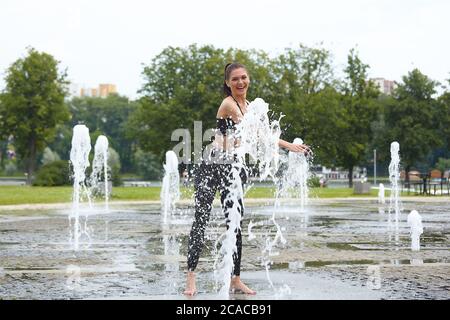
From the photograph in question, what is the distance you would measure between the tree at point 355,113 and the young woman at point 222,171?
150ft

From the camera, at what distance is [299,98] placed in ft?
168

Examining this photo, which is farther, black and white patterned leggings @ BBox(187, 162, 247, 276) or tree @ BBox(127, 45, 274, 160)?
tree @ BBox(127, 45, 274, 160)

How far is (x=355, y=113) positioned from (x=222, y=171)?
49593mm

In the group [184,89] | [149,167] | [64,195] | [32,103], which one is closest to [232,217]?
[64,195]

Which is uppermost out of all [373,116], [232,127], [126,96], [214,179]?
[126,96]

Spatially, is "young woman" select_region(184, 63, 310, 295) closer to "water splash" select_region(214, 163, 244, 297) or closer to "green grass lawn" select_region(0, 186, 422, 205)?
"water splash" select_region(214, 163, 244, 297)

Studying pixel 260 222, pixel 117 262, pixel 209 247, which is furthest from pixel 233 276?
pixel 260 222

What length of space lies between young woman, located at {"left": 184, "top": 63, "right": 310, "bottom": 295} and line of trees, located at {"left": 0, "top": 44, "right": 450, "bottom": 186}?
43.8 metres

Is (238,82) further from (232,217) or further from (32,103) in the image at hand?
(32,103)

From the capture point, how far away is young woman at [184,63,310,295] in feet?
18.1

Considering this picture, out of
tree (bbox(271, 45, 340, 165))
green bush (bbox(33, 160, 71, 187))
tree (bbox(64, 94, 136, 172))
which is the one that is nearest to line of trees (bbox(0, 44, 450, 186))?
tree (bbox(271, 45, 340, 165))

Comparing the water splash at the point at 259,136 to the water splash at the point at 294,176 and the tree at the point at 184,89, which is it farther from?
the tree at the point at 184,89
